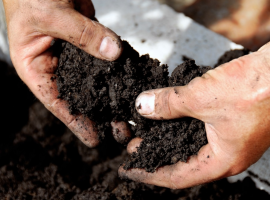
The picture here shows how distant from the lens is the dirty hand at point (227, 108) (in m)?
1.35

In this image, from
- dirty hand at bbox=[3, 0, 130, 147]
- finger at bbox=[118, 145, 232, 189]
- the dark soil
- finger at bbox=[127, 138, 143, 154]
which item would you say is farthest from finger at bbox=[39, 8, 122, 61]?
the dark soil

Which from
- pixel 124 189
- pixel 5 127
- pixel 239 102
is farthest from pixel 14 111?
pixel 239 102

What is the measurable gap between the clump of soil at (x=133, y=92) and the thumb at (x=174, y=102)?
13cm

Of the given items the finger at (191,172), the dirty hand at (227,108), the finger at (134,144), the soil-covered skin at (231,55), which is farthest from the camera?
the soil-covered skin at (231,55)

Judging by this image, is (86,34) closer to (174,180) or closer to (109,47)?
(109,47)

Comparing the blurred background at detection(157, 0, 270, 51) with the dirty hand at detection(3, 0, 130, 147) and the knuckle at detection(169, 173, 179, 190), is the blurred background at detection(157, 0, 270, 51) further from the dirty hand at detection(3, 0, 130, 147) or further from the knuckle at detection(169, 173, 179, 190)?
the knuckle at detection(169, 173, 179, 190)

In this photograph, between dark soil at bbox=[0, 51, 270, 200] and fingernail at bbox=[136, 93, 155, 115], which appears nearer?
fingernail at bbox=[136, 93, 155, 115]

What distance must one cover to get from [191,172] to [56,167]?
3.89 feet

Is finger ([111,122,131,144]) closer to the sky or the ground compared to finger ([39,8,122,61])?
closer to the ground

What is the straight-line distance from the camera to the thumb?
1402mm

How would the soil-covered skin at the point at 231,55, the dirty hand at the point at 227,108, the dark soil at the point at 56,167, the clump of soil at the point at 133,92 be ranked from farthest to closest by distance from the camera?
the soil-covered skin at the point at 231,55 → the dark soil at the point at 56,167 → the clump of soil at the point at 133,92 → the dirty hand at the point at 227,108

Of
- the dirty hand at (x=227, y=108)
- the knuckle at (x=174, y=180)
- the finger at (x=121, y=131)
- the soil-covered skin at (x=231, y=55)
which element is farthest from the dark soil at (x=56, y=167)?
the soil-covered skin at (x=231, y=55)

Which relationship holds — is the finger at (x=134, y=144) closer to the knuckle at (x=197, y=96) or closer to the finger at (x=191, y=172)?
the finger at (x=191, y=172)

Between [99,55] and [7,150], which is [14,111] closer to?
[7,150]
